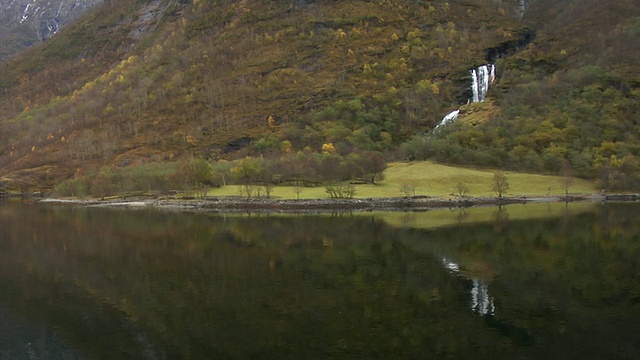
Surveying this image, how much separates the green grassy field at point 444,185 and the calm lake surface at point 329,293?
4478cm

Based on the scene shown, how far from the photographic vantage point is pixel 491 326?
28.3 metres

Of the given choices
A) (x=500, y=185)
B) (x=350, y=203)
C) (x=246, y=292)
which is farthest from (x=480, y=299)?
(x=500, y=185)

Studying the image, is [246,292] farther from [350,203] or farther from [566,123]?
[566,123]

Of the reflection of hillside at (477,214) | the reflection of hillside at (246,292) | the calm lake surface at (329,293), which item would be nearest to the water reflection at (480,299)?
the calm lake surface at (329,293)

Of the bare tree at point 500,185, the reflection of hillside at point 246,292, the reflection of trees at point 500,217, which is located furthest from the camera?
the bare tree at point 500,185

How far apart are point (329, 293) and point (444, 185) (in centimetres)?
8703

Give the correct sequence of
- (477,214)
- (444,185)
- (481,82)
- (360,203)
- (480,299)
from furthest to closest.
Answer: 1. (481,82)
2. (444,185)
3. (360,203)
4. (477,214)
5. (480,299)

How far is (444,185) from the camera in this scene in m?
119

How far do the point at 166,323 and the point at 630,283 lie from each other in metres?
29.9

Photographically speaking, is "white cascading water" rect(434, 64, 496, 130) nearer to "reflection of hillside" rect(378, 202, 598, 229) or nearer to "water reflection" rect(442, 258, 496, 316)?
"reflection of hillside" rect(378, 202, 598, 229)

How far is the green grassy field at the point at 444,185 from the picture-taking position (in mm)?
114625

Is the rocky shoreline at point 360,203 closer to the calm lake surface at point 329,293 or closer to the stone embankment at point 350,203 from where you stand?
the stone embankment at point 350,203

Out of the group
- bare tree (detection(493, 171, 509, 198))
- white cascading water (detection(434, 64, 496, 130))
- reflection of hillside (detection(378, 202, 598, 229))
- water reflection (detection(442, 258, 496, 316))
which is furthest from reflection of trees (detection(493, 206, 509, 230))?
white cascading water (detection(434, 64, 496, 130))

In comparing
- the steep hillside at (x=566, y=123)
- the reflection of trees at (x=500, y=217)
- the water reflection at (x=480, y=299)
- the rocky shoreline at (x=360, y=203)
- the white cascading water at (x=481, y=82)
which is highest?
the white cascading water at (x=481, y=82)
